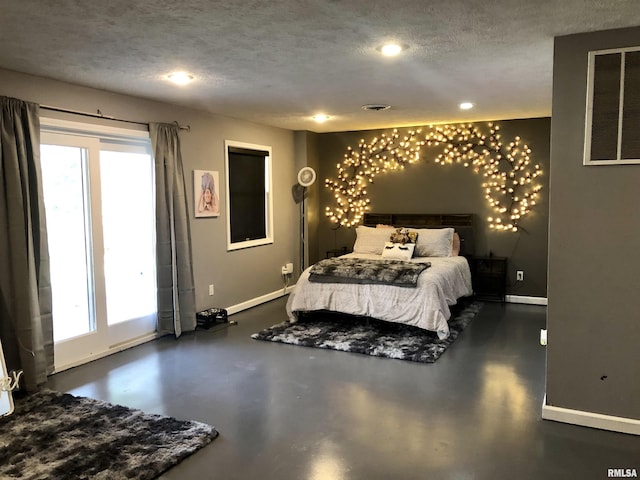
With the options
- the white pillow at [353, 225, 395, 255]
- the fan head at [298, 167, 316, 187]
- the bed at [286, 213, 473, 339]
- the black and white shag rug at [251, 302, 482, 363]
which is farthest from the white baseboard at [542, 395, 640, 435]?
the fan head at [298, 167, 316, 187]

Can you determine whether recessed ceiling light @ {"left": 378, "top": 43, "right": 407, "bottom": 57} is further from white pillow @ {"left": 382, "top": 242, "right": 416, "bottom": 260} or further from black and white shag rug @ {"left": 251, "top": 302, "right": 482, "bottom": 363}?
white pillow @ {"left": 382, "top": 242, "right": 416, "bottom": 260}

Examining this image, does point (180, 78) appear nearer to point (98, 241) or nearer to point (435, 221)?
point (98, 241)

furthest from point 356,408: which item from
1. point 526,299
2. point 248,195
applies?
point 526,299

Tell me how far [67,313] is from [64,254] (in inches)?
19.2

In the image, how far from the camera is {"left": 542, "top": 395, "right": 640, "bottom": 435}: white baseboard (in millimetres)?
2834

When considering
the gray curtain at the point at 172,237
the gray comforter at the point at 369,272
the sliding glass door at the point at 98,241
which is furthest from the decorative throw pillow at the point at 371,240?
the sliding glass door at the point at 98,241

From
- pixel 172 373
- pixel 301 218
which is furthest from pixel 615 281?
pixel 301 218

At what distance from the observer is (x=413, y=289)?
4.76m

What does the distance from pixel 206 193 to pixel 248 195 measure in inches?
35.9

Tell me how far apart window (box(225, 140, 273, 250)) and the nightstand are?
267 cm

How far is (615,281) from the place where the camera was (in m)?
2.83

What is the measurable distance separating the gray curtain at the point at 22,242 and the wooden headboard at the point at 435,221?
14.3 ft

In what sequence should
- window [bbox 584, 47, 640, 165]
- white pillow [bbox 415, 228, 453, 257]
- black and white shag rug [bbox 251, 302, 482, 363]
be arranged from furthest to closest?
white pillow [bbox 415, 228, 453, 257] < black and white shag rug [bbox 251, 302, 482, 363] < window [bbox 584, 47, 640, 165]

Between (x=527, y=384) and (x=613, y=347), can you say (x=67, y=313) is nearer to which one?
(x=527, y=384)
